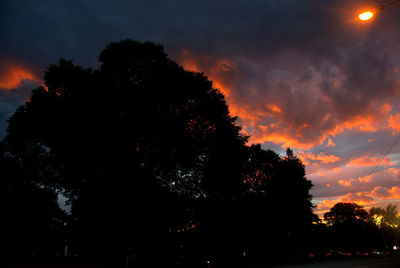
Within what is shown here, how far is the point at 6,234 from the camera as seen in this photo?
32.5m

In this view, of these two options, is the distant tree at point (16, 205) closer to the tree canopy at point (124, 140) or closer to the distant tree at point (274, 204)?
the tree canopy at point (124, 140)

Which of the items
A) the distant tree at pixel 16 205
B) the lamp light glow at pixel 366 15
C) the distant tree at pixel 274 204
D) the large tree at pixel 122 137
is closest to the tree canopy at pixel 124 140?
the large tree at pixel 122 137

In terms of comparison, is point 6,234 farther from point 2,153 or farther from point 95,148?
point 95,148

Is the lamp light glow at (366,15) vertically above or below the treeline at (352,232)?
above

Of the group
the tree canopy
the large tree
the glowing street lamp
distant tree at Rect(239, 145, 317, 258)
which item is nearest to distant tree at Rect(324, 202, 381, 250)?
distant tree at Rect(239, 145, 317, 258)

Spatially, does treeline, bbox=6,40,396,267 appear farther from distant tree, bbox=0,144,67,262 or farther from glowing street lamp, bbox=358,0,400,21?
glowing street lamp, bbox=358,0,400,21

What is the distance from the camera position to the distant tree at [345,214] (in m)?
96.2

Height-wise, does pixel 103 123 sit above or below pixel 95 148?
above

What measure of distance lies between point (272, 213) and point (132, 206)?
33908 millimetres

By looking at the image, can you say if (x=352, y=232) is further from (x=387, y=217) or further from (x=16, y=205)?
(x=16, y=205)

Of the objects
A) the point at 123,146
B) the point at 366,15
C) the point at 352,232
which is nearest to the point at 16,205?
the point at 123,146

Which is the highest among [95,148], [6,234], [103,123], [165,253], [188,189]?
[103,123]

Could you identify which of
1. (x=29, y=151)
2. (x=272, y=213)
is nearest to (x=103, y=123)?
(x=29, y=151)

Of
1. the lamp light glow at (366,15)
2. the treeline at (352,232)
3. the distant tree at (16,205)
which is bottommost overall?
the treeline at (352,232)
